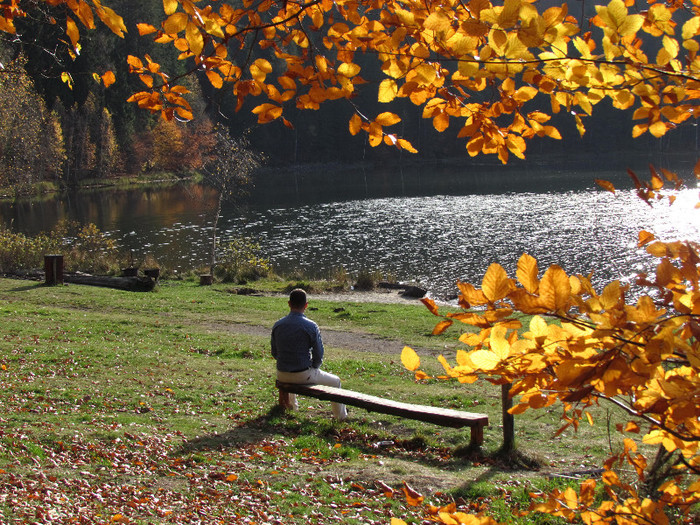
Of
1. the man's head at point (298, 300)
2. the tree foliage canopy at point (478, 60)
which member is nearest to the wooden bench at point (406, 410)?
the man's head at point (298, 300)

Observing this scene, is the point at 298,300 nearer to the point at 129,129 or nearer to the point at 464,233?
the point at 464,233

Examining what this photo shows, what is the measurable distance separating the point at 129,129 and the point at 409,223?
44.8 m

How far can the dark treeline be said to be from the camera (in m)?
45.4

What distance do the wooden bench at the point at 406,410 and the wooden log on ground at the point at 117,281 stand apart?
13.7m

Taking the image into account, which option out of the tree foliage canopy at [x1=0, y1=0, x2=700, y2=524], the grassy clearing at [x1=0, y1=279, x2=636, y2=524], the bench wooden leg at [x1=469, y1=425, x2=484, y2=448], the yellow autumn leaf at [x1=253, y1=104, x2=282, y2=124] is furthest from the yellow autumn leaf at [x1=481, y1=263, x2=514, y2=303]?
the bench wooden leg at [x1=469, y1=425, x2=484, y2=448]

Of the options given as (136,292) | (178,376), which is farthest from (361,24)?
(136,292)

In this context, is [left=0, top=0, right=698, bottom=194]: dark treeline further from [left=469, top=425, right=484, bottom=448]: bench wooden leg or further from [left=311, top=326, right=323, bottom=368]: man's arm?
[left=469, top=425, right=484, bottom=448]: bench wooden leg

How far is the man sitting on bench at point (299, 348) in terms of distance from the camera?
7.45 m

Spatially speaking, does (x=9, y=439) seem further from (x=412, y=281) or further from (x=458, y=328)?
(x=412, y=281)

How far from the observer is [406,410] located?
6.82 metres

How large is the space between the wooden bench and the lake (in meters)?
16.2

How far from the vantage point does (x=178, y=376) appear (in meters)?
9.48

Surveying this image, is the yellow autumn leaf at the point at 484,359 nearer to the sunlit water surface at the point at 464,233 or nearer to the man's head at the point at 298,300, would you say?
the man's head at the point at 298,300

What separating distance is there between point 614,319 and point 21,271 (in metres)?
23.0
